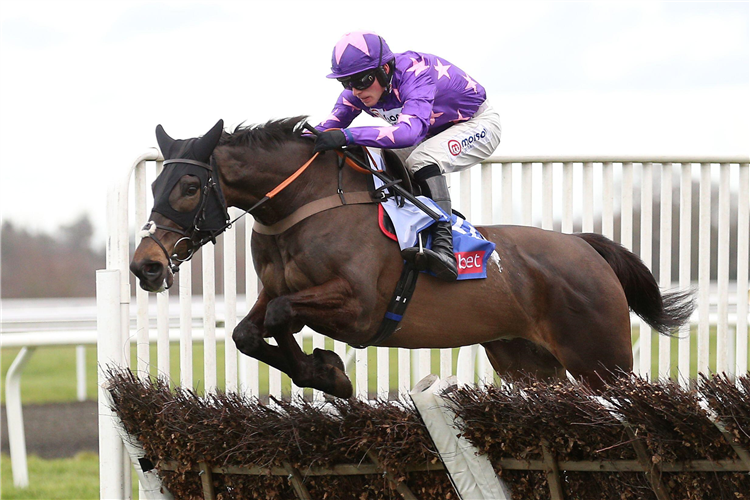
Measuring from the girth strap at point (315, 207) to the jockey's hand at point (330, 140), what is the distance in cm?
19

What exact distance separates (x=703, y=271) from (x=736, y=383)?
2.08 meters

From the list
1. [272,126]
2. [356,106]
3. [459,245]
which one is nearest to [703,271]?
[459,245]

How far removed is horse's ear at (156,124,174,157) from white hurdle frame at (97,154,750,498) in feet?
1.75

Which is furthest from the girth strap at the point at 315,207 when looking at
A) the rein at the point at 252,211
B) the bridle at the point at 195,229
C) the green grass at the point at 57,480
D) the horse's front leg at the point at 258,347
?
the green grass at the point at 57,480

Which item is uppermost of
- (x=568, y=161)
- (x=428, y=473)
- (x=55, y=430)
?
(x=568, y=161)

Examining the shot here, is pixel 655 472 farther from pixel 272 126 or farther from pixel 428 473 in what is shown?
pixel 272 126

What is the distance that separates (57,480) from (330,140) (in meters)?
3.18

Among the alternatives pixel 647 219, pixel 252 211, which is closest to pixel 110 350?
pixel 252 211

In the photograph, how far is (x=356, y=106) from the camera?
3.72 m

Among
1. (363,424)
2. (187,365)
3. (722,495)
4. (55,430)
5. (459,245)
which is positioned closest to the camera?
(722,495)

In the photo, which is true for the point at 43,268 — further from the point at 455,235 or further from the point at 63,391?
the point at 455,235

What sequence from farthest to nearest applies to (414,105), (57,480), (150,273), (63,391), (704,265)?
(63,391), (57,480), (704,265), (414,105), (150,273)

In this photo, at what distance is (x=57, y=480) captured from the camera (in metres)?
5.29

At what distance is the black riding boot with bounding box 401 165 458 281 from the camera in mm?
3344
